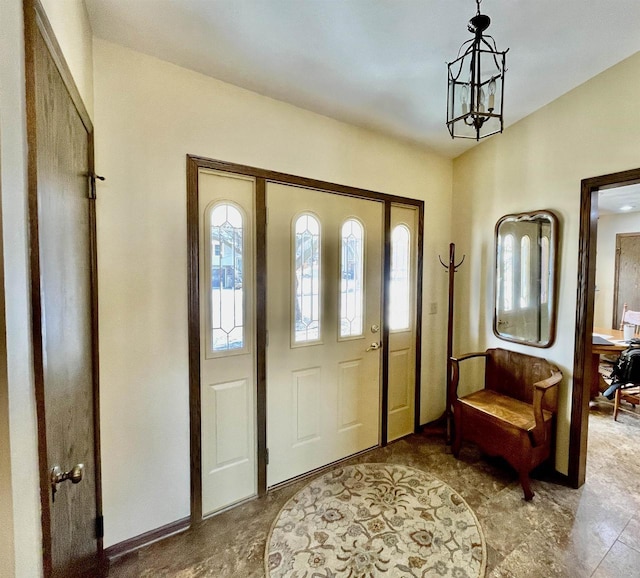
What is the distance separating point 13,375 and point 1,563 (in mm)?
364

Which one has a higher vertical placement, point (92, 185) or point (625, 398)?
point (92, 185)

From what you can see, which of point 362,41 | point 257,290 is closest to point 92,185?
point 257,290

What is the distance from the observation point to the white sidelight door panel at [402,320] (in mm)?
2580

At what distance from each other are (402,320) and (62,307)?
89.5 inches

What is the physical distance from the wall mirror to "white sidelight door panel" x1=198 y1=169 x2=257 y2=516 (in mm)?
2008

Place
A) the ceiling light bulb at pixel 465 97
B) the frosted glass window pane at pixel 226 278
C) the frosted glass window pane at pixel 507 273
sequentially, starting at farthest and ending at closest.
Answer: the frosted glass window pane at pixel 507 273, the frosted glass window pane at pixel 226 278, the ceiling light bulb at pixel 465 97

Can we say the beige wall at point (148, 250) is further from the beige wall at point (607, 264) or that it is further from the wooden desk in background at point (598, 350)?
the beige wall at point (607, 264)

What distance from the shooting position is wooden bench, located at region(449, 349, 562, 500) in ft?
6.57

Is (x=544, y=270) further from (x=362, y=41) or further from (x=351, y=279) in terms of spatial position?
(x=362, y=41)

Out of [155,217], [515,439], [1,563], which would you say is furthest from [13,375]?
[515,439]

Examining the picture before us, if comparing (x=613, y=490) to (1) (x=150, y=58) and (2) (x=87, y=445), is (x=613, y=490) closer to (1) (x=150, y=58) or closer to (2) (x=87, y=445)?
(2) (x=87, y=445)

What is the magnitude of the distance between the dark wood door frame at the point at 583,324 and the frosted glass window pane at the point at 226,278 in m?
2.21

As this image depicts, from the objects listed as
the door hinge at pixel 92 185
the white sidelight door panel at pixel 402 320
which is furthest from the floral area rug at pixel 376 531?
the door hinge at pixel 92 185

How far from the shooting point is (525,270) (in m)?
2.41
